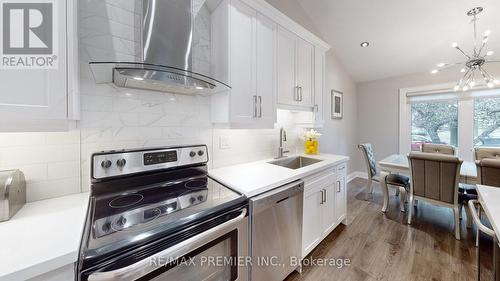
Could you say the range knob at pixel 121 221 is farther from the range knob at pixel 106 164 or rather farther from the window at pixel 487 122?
the window at pixel 487 122

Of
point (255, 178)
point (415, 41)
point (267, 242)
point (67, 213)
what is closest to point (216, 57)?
point (255, 178)

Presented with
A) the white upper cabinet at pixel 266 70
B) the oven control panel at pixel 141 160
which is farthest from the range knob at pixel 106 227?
the white upper cabinet at pixel 266 70

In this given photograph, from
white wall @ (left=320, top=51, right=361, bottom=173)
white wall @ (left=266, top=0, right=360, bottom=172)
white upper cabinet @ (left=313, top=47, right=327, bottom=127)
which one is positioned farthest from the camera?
white wall @ (left=320, top=51, right=361, bottom=173)

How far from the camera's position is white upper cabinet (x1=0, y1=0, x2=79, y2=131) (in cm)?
75

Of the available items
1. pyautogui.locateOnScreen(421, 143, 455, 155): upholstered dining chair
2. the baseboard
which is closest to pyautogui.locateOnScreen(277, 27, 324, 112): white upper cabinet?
pyautogui.locateOnScreen(421, 143, 455, 155): upholstered dining chair

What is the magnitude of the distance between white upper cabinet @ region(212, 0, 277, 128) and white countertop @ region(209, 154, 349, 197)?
41cm

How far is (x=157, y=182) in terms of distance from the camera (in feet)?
4.32

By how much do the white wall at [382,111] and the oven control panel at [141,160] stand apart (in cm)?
449

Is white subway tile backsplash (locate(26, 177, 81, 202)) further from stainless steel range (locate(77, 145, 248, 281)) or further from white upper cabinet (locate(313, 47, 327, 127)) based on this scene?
white upper cabinet (locate(313, 47, 327, 127))

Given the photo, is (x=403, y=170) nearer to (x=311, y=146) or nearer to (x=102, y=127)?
(x=311, y=146)

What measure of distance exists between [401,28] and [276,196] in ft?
11.0

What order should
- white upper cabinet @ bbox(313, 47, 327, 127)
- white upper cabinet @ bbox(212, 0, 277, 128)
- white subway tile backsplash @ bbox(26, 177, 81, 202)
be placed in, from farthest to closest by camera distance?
1. white upper cabinet @ bbox(313, 47, 327, 127)
2. white upper cabinet @ bbox(212, 0, 277, 128)
3. white subway tile backsplash @ bbox(26, 177, 81, 202)

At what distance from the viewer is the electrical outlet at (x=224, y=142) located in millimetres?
1828

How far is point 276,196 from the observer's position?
137 centimetres
